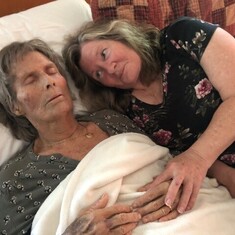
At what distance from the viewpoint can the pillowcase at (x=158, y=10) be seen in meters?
1.60

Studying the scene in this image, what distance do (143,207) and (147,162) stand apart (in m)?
0.17

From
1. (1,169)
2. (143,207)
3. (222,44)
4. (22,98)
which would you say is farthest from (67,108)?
(222,44)

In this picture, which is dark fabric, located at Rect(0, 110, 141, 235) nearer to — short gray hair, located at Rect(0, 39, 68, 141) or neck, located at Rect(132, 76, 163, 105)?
short gray hair, located at Rect(0, 39, 68, 141)

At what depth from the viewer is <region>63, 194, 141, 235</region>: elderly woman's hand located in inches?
43.0

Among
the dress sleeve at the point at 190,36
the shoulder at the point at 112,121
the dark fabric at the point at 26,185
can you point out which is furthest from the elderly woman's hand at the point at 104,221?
the dress sleeve at the point at 190,36

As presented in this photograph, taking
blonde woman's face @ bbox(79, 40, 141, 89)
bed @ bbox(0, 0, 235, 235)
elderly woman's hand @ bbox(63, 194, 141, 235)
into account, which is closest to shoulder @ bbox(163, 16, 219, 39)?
blonde woman's face @ bbox(79, 40, 141, 89)

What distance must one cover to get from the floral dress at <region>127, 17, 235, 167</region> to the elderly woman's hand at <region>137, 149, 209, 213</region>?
0.65 feet

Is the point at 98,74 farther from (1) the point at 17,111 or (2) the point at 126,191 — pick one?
(2) the point at 126,191

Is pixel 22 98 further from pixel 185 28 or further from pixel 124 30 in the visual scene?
pixel 185 28

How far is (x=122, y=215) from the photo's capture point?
44.3 inches

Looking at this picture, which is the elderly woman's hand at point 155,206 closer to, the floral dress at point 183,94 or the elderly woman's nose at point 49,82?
the floral dress at point 183,94

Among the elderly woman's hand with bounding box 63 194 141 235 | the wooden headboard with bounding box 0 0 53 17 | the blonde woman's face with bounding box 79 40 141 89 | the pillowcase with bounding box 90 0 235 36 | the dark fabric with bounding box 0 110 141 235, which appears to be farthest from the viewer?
the wooden headboard with bounding box 0 0 53 17

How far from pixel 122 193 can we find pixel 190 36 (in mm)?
576

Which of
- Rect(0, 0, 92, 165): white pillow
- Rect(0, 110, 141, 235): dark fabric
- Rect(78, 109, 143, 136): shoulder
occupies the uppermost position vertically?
Rect(0, 0, 92, 165): white pillow
